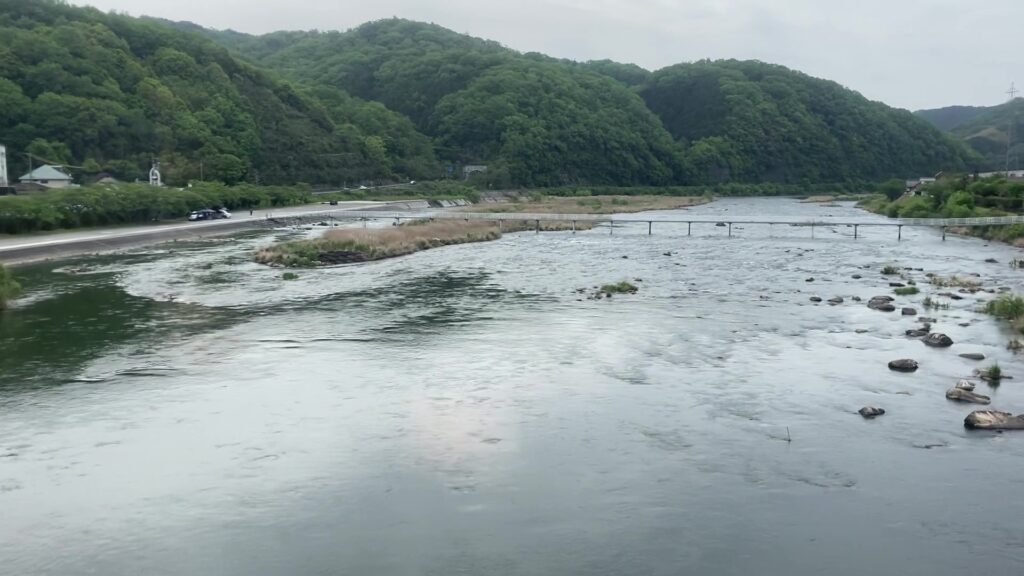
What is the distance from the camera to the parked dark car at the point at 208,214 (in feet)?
196

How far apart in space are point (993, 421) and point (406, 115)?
140 metres

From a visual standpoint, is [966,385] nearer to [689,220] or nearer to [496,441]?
[496,441]

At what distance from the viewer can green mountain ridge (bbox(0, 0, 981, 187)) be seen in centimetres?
8381

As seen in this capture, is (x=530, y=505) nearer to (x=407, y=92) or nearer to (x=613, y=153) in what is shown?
(x=613, y=153)

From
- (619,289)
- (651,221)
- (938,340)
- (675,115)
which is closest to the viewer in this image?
(938,340)

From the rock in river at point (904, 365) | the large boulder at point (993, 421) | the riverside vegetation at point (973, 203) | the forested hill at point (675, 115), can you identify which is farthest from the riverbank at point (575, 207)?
the large boulder at point (993, 421)

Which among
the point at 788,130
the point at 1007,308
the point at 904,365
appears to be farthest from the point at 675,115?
the point at 904,365

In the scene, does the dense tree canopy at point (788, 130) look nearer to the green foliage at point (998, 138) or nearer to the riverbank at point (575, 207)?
the green foliage at point (998, 138)

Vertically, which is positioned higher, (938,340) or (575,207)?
(575,207)

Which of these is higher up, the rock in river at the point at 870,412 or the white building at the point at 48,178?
the white building at the point at 48,178

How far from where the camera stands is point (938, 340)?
2114cm

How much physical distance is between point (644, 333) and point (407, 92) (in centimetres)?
13743

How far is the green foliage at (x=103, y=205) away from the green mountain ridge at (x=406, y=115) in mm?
19749

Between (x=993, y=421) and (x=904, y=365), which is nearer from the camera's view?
(x=993, y=421)
